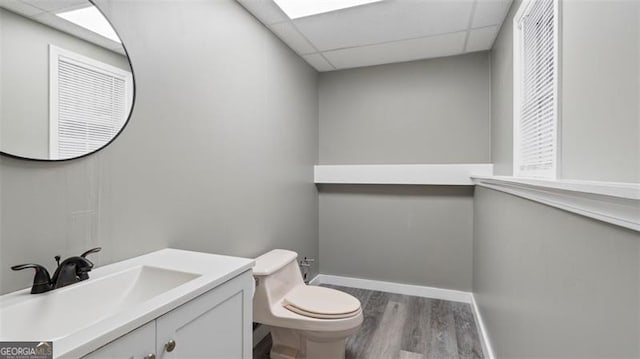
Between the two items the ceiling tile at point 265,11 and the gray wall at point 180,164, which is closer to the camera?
the gray wall at point 180,164

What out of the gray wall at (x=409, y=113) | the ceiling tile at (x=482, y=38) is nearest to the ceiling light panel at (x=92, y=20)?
the gray wall at (x=409, y=113)

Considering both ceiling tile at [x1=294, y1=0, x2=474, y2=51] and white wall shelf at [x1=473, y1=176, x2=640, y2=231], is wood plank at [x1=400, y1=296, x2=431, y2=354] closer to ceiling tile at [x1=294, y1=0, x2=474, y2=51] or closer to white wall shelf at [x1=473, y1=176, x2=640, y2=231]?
white wall shelf at [x1=473, y1=176, x2=640, y2=231]

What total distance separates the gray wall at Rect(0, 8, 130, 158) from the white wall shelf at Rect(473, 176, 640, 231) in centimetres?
147

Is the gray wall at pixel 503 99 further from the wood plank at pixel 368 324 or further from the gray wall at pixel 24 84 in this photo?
the gray wall at pixel 24 84

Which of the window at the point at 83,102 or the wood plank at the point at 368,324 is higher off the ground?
the window at the point at 83,102

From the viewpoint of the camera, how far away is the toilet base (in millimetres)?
1634

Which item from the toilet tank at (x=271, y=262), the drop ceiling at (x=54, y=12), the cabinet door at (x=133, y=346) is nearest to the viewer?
the cabinet door at (x=133, y=346)

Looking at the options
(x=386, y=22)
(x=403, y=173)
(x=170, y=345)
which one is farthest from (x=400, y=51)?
(x=170, y=345)

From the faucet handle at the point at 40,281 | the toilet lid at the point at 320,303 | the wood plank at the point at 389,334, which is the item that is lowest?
the wood plank at the point at 389,334

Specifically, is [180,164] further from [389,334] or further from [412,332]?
[412,332]

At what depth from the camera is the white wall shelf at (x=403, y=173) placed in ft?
8.44

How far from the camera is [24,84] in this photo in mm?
860

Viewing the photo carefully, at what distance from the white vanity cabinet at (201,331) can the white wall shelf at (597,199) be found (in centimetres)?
105

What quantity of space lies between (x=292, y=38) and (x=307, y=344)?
2.19 metres
